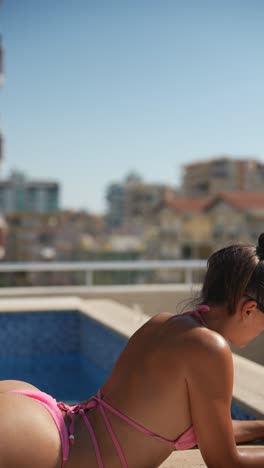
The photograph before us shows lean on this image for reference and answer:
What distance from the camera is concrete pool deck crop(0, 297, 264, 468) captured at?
1.99 metres

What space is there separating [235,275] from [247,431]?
25.0 inches

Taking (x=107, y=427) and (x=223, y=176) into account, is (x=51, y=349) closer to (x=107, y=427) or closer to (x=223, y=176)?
(x=107, y=427)

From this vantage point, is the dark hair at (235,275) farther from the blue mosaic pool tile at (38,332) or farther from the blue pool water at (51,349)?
the blue mosaic pool tile at (38,332)

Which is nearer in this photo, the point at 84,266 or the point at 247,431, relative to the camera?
the point at 247,431

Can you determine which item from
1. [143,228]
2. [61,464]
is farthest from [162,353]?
[143,228]

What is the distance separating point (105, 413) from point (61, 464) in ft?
0.54

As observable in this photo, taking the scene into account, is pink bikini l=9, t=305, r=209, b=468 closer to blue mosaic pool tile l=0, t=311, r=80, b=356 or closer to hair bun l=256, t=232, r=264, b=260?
hair bun l=256, t=232, r=264, b=260

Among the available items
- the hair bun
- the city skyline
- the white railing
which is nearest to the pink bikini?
the hair bun

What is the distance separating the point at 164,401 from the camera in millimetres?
1587

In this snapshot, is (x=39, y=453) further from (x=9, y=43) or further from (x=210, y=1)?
(x=9, y=43)

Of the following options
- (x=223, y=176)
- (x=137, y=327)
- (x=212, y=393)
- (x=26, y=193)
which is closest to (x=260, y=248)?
(x=212, y=393)

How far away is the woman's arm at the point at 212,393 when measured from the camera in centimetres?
152

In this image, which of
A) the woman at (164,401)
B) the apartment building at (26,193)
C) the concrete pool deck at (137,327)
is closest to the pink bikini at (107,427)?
the woman at (164,401)

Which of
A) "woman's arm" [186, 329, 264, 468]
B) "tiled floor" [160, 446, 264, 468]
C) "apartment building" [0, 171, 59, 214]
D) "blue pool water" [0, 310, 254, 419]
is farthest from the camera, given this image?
"apartment building" [0, 171, 59, 214]
